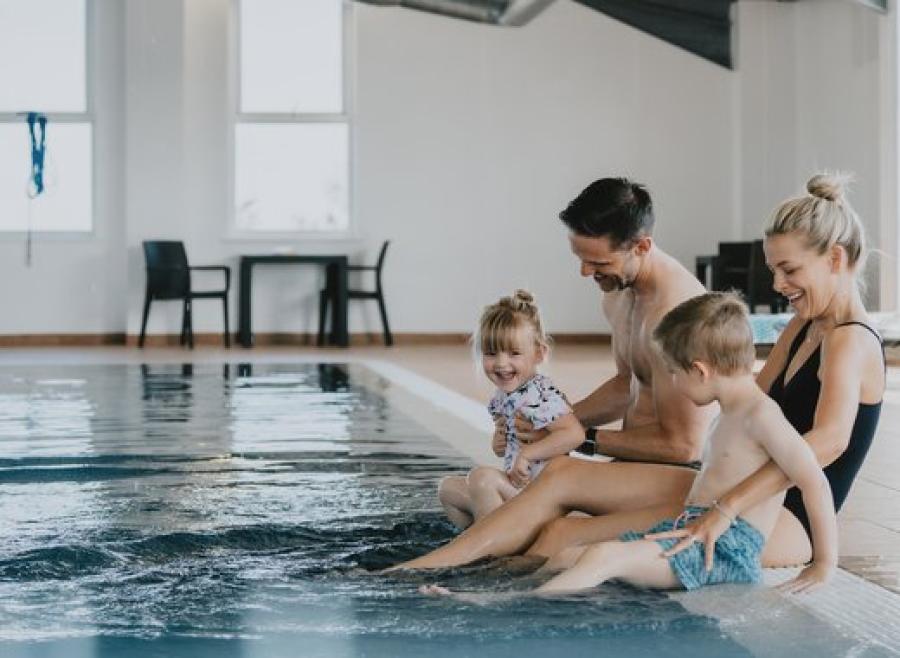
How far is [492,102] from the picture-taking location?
13727 mm

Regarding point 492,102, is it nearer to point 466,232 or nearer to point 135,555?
point 466,232

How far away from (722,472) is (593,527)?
1.07ft

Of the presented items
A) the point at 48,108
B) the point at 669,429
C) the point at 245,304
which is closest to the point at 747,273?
the point at 245,304

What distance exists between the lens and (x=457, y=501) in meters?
3.41

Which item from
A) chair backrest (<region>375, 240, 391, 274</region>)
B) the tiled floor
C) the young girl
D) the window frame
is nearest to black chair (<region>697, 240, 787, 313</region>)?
the tiled floor

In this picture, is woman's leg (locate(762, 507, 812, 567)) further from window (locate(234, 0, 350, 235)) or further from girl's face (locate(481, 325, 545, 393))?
window (locate(234, 0, 350, 235))

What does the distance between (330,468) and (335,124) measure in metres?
9.33

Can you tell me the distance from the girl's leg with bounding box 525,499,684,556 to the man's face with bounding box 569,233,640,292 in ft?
1.71

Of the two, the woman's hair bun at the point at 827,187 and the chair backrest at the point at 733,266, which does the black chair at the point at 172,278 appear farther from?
the woman's hair bun at the point at 827,187

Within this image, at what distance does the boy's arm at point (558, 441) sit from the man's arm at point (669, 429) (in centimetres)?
12

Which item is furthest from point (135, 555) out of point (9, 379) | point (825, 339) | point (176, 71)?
point (176, 71)

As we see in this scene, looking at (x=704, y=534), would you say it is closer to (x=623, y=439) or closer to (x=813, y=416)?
(x=813, y=416)

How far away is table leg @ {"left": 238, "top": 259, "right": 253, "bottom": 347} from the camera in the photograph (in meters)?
13.1

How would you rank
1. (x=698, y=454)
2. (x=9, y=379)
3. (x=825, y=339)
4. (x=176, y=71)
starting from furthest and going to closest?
(x=176, y=71) → (x=9, y=379) → (x=698, y=454) → (x=825, y=339)
